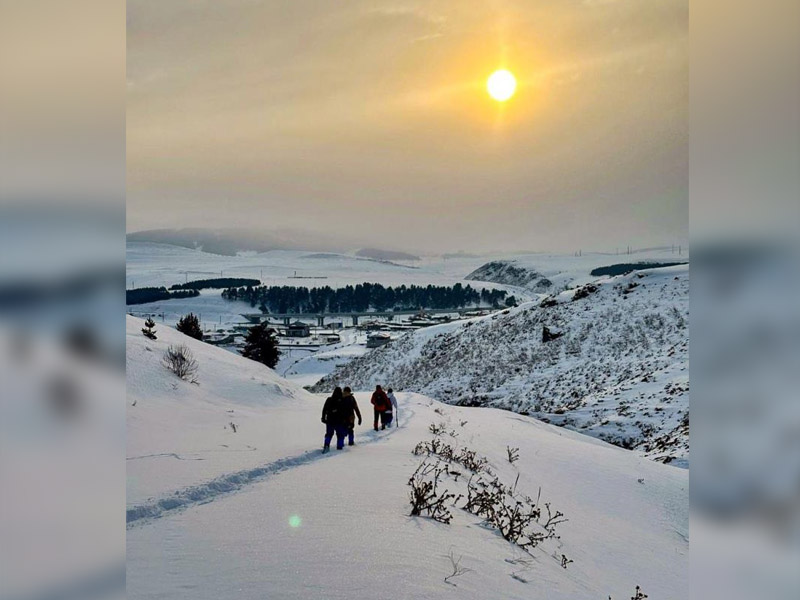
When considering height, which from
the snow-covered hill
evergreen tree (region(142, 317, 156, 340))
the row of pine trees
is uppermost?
the row of pine trees

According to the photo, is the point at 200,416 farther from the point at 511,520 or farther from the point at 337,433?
the point at 511,520

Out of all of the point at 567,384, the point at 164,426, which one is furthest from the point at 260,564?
the point at 567,384

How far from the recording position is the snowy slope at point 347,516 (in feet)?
14.3

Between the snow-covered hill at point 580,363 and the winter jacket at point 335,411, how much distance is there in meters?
11.0

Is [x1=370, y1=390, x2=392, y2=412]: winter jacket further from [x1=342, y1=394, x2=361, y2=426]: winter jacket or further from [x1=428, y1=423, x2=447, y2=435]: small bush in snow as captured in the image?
[x1=342, y1=394, x2=361, y2=426]: winter jacket

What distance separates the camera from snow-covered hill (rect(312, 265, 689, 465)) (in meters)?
23.7

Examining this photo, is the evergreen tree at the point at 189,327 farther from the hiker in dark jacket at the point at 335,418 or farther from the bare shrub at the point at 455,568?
the bare shrub at the point at 455,568

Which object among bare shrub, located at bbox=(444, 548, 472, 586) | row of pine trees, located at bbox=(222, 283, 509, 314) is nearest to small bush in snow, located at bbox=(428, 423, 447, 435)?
bare shrub, located at bbox=(444, 548, 472, 586)

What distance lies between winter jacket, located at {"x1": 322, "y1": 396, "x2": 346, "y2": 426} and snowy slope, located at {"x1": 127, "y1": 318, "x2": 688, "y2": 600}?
62cm

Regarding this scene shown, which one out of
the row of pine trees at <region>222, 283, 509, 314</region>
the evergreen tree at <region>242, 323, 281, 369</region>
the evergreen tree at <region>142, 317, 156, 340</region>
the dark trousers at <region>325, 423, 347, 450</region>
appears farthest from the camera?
the row of pine trees at <region>222, 283, 509, 314</region>

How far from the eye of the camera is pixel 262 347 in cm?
3669

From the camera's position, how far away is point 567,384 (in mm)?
34438
